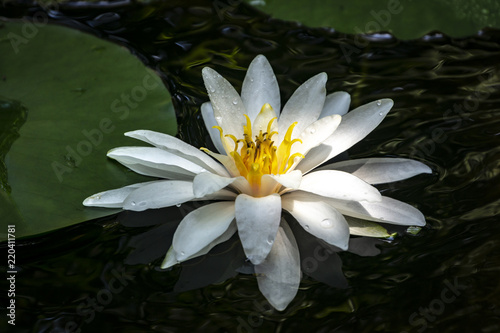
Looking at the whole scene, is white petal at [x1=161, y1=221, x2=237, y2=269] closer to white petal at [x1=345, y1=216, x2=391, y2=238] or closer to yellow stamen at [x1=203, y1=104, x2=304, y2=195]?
yellow stamen at [x1=203, y1=104, x2=304, y2=195]

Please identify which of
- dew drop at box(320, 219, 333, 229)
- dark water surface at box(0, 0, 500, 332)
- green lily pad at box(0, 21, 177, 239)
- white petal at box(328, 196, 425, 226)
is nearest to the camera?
dark water surface at box(0, 0, 500, 332)

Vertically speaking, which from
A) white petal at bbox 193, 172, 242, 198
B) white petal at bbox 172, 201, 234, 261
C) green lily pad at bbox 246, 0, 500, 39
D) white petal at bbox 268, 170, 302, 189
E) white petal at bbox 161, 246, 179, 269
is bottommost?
white petal at bbox 161, 246, 179, 269

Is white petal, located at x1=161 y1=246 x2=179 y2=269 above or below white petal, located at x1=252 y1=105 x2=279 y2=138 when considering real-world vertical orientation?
below

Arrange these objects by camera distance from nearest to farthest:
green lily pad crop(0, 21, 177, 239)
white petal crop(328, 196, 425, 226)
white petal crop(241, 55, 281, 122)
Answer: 1. white petal crop(328, 196, 425, 226)
2. green lily pad crop(0, 21, 177, 239)
3. white petal crop(241, 55, 281, 122)

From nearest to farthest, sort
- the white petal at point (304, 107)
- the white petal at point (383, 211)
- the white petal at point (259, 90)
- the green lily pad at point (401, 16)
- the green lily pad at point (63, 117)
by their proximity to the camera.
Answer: the white petal at point (383, 211)
the green lily pad at point (63, 117)
the white petal at point (304, 107)
the white petal at point (259, 90)
the green lily pad at point (401, 16)

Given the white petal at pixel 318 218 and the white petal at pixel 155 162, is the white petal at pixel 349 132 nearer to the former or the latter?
the white petal at pixel 318 218

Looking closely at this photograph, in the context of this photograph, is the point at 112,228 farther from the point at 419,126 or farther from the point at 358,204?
the point at 419,126

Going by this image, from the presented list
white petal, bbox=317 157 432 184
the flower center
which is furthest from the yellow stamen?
white petal, bbox=317 157 432 184

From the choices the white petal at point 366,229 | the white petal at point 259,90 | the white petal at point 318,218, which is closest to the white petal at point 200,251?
the white petal at point 318,218

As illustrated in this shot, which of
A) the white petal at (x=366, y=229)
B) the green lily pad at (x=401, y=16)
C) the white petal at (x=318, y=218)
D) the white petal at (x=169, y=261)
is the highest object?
the green lily pad at (x=401, y=16)
